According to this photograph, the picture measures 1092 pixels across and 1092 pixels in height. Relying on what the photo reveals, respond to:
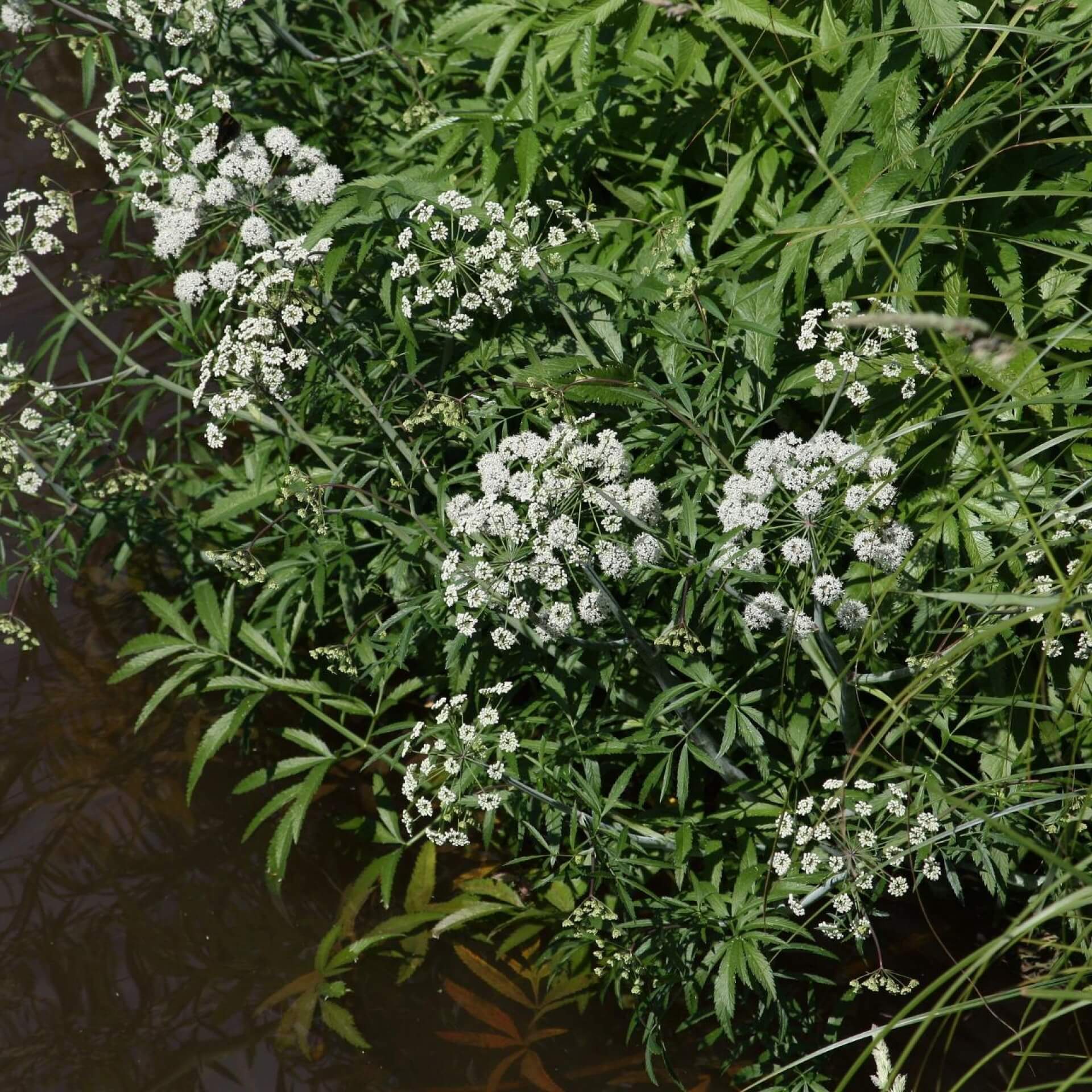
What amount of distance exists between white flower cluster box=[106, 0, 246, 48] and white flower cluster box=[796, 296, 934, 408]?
5.58 ft

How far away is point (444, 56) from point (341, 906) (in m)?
2.80

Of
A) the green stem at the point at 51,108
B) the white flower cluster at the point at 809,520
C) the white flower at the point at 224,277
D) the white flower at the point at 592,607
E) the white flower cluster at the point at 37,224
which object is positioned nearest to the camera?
the white flower cluster at the point at 809,520

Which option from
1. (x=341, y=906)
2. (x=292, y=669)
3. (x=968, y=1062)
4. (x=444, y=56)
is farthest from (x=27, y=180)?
(x=968, y=1062)

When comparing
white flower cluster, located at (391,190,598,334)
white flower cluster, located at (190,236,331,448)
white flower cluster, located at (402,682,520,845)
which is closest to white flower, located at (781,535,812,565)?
white flower cluster, located at (402,682,520,845)

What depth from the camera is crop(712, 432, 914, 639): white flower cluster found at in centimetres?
222

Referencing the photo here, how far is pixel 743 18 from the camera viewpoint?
102 inches

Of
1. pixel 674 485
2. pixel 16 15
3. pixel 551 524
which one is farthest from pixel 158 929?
pixel 16 15

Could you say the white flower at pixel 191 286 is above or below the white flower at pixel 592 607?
above

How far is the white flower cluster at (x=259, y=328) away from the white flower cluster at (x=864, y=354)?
1.10 meters

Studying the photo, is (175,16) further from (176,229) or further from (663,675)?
(663,675)

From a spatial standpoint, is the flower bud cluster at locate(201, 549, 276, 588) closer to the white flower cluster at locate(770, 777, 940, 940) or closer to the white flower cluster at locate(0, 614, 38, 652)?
the white flower cluster at locate(0, 614, 38, 652)

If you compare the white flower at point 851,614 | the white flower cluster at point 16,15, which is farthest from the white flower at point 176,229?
the white flower at point 851,614

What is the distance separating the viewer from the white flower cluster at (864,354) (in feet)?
7.59

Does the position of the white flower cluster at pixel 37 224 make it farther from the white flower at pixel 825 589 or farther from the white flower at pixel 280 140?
the white flower at pixel 825 589
